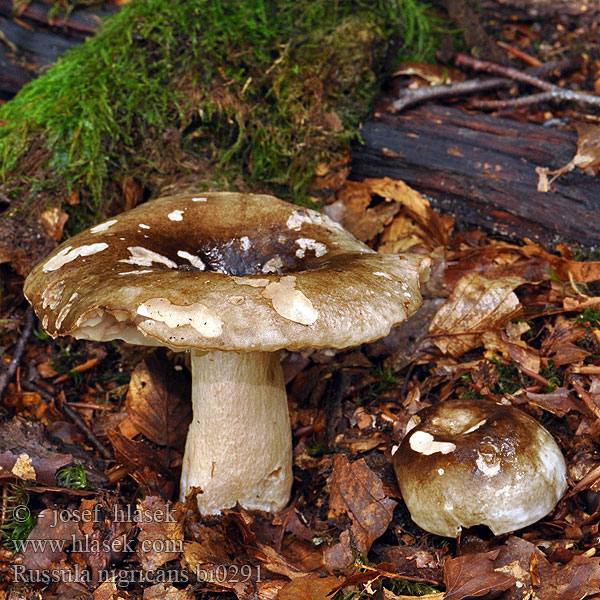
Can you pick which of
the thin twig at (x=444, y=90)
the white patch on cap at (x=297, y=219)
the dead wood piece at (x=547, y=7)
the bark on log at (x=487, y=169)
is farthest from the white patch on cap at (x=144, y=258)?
the dead wood piece at (x=547, y=7)

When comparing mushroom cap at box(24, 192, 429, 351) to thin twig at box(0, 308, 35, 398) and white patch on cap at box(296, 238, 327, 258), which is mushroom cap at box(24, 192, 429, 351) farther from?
thin twig at box(0, 308, 35, 398)

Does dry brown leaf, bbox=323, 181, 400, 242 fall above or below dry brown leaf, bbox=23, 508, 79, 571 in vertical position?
above

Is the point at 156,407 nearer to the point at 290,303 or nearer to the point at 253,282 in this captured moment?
the point at 253,282

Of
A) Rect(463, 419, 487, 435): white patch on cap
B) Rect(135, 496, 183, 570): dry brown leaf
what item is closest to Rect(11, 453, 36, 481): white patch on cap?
Rect(135, 496, 183, 570): dry brown leaf

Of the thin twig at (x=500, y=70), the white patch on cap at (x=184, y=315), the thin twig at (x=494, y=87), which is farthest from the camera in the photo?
the thin twig at (x=500, y=70)

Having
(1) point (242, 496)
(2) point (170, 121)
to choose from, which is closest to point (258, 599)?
(1) point (242, 496)

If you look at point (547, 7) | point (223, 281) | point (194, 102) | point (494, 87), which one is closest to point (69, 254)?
point (223, 281)

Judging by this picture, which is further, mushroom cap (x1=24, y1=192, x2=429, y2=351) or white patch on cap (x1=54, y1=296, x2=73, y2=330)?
white patch on cap (x1=54, y1=296, x2=73, y2=330)

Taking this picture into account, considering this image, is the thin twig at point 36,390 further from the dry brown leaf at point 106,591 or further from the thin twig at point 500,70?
the thin twig at point 500,70
